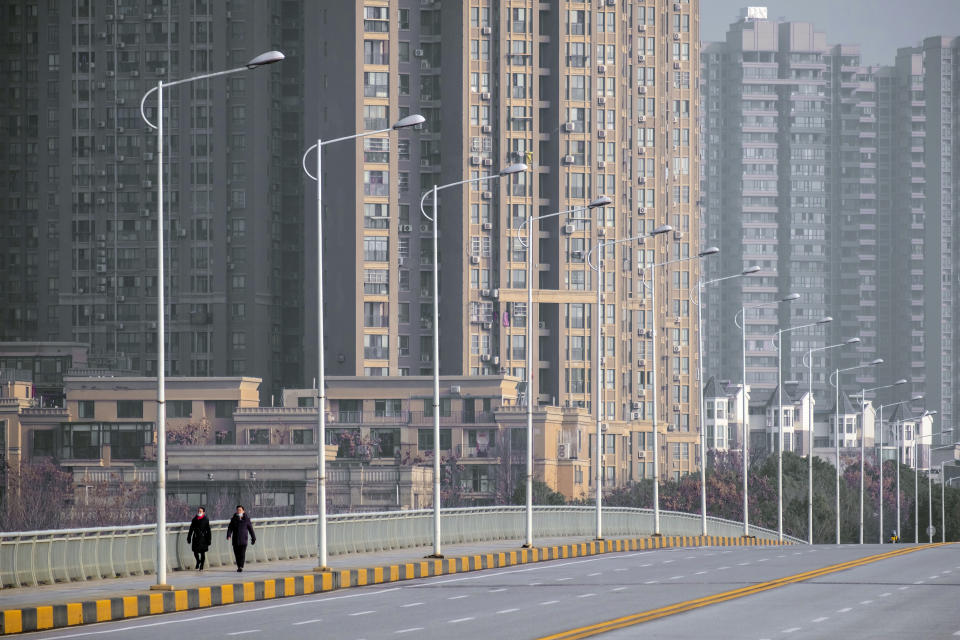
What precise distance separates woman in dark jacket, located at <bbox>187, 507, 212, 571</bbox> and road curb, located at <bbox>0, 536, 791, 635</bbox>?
1949 mm

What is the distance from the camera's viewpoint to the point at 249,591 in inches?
1045

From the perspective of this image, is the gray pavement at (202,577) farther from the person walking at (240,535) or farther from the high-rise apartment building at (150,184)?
the high-rise apartment building at (150,184)

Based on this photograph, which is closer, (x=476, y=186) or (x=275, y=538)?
(x=275, y=538)

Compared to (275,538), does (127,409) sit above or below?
above

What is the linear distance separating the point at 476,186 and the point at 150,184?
27490 millimetres

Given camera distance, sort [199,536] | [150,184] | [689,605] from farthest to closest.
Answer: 1. [150,184]
2. [199,536]
3. [689,605]

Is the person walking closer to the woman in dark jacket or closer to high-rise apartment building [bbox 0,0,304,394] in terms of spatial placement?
the woman in dark jacket

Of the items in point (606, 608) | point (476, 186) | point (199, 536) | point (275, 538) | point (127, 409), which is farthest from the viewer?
point (476, 186)

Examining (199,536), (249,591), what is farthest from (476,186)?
(249,591)

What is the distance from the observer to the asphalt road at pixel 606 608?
20109 mm

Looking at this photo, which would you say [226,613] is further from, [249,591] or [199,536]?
[199,536]

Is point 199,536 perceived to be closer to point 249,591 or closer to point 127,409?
point 249,591

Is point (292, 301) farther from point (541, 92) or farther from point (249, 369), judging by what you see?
point (541, 92)

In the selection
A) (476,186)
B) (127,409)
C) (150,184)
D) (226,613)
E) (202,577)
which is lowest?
(202,577)
